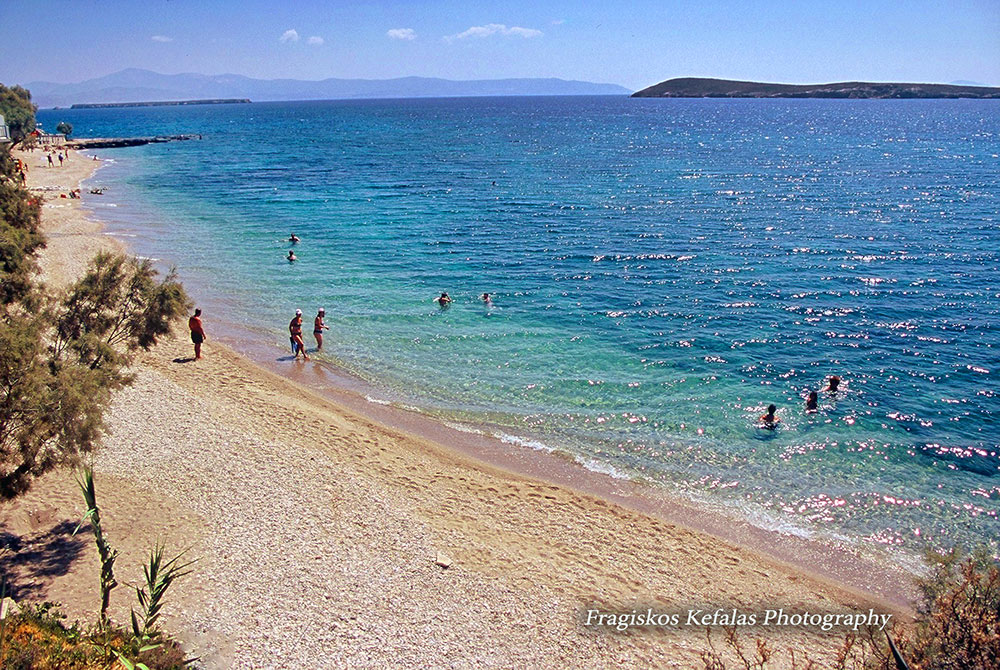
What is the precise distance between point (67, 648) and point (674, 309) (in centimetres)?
2456

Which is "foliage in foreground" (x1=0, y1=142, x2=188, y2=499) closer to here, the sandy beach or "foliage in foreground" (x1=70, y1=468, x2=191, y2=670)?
the sandy beach

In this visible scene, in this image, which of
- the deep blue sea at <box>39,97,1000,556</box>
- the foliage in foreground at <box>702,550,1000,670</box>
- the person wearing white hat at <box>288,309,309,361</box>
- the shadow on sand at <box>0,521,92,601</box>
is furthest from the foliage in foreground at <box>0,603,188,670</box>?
the person wearing white hat at <box>288,309,309,361</box>

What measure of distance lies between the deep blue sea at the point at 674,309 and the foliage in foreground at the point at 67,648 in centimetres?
1058

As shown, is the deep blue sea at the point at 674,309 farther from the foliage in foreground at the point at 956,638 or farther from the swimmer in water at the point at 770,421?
the foliage in foreground at the point at 956,638

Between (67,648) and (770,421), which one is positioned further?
(770,421)

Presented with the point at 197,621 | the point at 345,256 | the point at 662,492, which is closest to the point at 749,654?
the point at 662,492

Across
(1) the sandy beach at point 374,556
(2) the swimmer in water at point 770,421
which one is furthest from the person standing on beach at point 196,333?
(2) the swimmer in water at point 770,421

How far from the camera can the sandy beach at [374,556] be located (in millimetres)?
10562

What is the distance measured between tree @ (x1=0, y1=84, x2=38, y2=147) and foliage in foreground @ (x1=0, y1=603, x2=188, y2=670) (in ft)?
271

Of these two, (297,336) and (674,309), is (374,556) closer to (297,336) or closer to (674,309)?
(297,336)

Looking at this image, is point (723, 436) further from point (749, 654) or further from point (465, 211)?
point (465, 211)

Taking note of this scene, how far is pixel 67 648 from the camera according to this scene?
8.35 metres

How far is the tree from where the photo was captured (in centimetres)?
7331

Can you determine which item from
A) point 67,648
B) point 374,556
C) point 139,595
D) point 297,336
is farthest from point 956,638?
point 297,336
